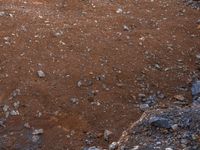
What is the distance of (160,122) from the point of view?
6.62m

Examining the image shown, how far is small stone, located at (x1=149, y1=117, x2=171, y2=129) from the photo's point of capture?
6.55 metres

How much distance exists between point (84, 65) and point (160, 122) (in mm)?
2099

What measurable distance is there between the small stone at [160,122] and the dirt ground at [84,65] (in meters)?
0.90

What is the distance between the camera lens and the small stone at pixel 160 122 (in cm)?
655

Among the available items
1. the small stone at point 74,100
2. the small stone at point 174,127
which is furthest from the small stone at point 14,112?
the small stone at point 174,127

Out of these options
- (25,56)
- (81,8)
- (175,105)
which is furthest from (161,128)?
(81,8)

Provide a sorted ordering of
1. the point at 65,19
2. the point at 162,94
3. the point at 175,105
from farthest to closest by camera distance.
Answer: the point at 65,19 < the point at 162,94 < the point at 175,105

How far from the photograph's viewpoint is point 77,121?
299 inches

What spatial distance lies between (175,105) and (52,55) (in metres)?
2.27

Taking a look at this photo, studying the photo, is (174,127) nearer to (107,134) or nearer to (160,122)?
(160,122)

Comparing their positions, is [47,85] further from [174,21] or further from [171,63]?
[174,21]

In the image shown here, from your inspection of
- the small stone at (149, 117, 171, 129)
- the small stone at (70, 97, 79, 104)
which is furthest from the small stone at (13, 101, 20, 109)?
the small stone at (149, 117, 171, 129)

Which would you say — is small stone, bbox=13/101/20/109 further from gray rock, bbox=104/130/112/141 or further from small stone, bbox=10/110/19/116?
gray rock, bbox=104/130/112/141

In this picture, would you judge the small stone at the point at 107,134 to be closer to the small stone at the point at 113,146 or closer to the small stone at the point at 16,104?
the small stone at the point at 113,146
